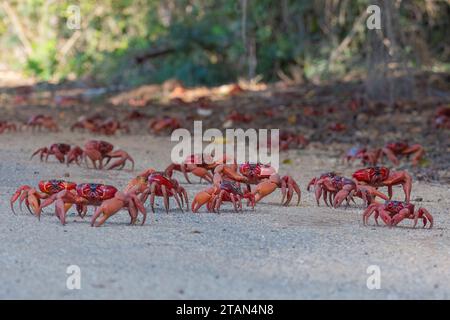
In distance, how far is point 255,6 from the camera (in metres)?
20.3

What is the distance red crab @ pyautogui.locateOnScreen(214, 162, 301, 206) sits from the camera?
8.52 metres

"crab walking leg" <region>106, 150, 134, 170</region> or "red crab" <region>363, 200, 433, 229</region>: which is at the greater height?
"crab walking leg" <region>106, 150, 134, 170</region>

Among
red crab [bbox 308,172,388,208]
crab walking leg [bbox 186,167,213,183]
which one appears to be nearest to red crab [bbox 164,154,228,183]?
crab walking leg [bbox 186,167,213,183]

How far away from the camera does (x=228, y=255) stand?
6484 mm

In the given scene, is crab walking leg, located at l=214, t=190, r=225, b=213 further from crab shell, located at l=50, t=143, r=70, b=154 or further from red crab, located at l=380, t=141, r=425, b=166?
red crab, located at l=380, t=141, r=425, b=166

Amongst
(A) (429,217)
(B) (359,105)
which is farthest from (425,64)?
(A) (429,217)

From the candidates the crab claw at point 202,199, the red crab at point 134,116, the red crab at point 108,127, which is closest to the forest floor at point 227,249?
the crab claw at point 202,199

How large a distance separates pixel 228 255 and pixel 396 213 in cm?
172

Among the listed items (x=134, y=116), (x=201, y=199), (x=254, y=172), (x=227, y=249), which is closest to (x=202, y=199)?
(x=201, y=199)

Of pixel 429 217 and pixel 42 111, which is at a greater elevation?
pixel 42 111

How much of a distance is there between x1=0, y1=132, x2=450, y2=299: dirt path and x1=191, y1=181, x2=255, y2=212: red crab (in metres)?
0.12

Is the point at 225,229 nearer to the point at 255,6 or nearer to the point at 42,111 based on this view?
the point at 42,111

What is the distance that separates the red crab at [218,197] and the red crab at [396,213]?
41.4 inches
